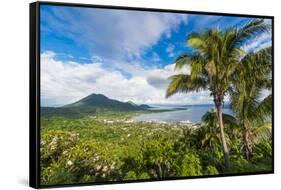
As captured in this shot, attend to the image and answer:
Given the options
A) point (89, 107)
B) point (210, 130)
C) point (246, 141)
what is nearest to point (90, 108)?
point (89, 107)

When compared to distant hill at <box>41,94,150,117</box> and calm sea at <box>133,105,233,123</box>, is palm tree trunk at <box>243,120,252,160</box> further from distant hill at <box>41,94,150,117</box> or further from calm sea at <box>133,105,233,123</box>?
distant hill at <box>41,94,150,117</box>

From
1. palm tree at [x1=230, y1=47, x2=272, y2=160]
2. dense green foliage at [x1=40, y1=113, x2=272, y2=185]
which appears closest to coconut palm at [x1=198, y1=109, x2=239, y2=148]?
dense green foliage at [x1=40, y1=113, x2=272, y2=185]

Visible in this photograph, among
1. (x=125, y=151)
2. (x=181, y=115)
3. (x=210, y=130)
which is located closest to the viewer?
(x=125, y=151)

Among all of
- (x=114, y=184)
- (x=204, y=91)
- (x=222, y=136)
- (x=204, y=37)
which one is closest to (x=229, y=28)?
(x=204, y=37)

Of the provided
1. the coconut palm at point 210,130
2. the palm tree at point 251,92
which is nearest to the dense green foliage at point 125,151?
the coconut palm at point 210,130

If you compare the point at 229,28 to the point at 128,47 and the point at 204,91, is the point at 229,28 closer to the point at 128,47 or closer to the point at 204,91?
the point at 204,91

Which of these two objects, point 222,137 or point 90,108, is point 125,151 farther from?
point 222,137

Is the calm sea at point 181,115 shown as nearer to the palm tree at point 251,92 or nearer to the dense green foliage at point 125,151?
the dense green foliage at point 125,151

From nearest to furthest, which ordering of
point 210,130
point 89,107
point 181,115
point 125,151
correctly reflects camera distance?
1. point 89,107
2. point 125,151
3. point 181,115
4. point 210,130
